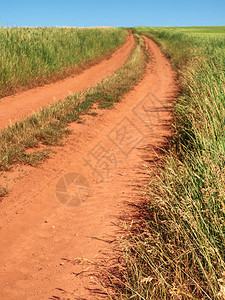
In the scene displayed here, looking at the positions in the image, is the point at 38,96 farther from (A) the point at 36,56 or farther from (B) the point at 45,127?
(B) the point at 45,127

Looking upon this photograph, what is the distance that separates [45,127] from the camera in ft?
21.0

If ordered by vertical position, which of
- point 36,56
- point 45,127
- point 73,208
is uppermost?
point 36,56

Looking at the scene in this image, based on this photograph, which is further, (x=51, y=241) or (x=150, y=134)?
(x=150, y=134)

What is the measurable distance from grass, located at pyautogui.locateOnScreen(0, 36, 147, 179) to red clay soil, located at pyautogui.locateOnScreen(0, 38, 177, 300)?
9.2 inches

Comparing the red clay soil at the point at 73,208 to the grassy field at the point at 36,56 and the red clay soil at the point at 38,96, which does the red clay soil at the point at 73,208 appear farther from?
the grassy field at the point at 36,56

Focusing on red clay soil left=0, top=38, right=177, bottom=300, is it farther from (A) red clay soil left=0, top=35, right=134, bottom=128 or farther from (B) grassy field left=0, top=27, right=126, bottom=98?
(B) grassy field left=0, top=27, right=126, bottom=98

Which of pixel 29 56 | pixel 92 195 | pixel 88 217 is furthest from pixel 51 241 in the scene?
pixel 29 56

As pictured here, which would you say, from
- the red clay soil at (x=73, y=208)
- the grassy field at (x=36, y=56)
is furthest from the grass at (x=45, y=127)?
the grassy field at (x=36, y=56)

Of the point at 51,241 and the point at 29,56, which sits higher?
the point at 29,56

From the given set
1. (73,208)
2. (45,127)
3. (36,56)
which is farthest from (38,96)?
(73,208)

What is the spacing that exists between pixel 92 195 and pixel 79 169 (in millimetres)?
894

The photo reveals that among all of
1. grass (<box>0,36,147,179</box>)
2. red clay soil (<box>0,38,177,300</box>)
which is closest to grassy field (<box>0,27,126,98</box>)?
grass (<box>0,36,147,179</box>)

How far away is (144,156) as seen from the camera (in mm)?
5691

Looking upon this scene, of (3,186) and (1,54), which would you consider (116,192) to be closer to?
(3,186)
